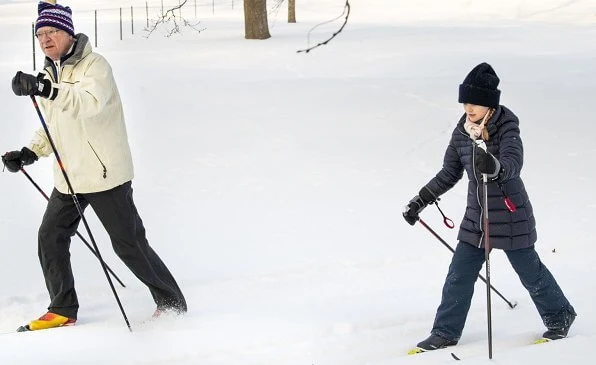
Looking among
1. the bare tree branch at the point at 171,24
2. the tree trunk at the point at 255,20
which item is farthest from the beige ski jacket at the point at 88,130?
the tree trunk at the point at 255,20

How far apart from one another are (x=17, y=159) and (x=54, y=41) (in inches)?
29.0

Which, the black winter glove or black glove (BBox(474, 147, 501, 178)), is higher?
the black winter glove

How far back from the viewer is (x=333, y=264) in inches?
245

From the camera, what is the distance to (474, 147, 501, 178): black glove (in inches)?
161

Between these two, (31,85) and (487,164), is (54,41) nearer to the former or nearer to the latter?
(31,85)

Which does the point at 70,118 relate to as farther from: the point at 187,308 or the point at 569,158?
the point at 569,158

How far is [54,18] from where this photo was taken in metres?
4.57

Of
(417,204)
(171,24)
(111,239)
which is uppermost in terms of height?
(417,204)

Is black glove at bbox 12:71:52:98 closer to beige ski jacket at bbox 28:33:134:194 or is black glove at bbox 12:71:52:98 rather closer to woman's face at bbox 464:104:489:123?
beige ski jacket at bbox 28:33:134:194

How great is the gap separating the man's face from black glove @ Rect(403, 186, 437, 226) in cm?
189

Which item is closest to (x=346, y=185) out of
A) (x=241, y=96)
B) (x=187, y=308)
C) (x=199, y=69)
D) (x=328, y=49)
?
(x=187, y=308)

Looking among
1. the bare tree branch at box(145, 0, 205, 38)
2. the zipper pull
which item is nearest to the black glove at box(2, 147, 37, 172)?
the zipper pull

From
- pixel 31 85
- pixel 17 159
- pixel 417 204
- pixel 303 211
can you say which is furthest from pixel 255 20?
pixel 31 85

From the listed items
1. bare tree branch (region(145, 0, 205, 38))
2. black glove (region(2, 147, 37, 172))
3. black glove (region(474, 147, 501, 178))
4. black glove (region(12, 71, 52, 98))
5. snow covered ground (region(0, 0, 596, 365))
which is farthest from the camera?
bare tree branch (region(145, 0, 205, 38))
